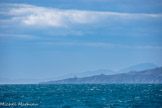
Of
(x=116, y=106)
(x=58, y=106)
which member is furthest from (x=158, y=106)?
(x=58, y=106)

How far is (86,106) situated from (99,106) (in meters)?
2.75

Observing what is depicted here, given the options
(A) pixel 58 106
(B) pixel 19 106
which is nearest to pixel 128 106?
(A) pixel 58 106

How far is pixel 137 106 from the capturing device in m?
67.7

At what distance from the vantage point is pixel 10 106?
225 feet

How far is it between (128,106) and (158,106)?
18.0 ft

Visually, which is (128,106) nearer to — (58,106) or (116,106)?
(116,106)

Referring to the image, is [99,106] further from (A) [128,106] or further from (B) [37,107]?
(B) [37,107]

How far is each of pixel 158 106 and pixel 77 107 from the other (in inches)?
592

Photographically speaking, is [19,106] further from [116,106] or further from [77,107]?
[116,106]

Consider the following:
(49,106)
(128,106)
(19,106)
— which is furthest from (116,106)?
(19,106)

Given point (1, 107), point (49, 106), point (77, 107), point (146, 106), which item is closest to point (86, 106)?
point (77, 107)

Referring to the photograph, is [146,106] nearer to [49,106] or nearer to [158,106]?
[158,106]

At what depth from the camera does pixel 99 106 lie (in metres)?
68.9

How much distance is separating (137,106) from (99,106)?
280 inches
